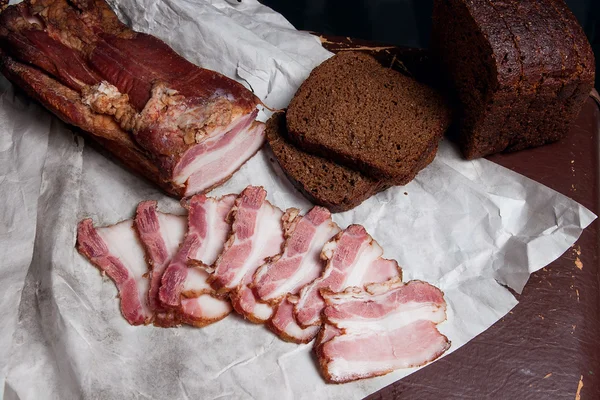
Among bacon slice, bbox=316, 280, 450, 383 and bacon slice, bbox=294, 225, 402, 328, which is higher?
bacon slice, bbox=294, 225, 402, 328

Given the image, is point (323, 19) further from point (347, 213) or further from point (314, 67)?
point (347, 213)

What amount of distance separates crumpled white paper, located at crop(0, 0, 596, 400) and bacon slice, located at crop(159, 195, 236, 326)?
3.1 inches

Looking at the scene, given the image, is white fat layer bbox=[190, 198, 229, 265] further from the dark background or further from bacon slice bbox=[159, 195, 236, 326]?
the dark background

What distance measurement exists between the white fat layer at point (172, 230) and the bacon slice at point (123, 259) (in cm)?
13

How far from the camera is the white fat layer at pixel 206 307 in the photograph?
2.59m

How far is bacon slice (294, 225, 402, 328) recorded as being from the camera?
2584 mm

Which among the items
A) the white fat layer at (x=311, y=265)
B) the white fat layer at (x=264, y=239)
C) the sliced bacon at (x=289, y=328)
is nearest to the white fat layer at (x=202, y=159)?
the white fat layer at (x=264, y=239)

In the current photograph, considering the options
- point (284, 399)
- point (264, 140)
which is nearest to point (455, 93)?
point (264, 140)

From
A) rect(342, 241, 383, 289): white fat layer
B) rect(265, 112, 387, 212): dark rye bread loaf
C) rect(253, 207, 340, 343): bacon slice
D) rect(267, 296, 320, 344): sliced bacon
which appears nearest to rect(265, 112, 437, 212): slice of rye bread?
rect(265, 112, 387, 212): dark rye bread loaf

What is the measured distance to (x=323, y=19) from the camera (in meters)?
4.73

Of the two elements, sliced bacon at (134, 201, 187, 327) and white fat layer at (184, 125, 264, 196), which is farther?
white fat layer at (184, 125, 264, 196)

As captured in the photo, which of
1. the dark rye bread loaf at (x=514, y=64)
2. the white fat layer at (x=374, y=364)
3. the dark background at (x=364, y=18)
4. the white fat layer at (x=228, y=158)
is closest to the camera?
the white fat layer at (x=374, y=364)

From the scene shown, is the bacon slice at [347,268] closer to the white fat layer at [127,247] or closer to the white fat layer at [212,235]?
the white fat layer at [212,235]

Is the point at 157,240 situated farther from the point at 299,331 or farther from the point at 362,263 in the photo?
the point at 362,263
